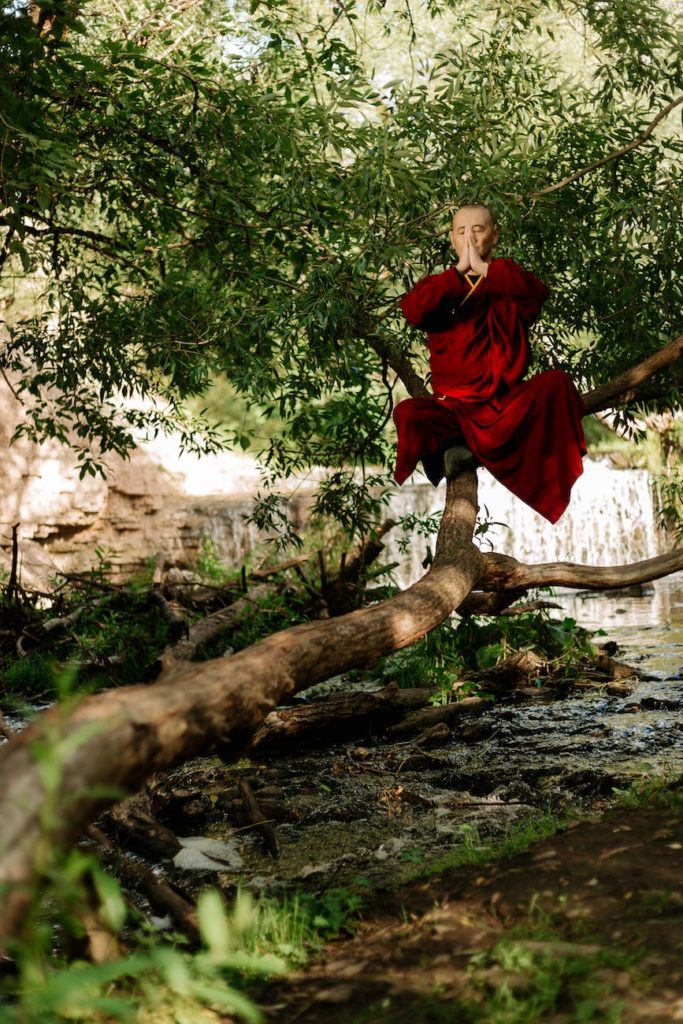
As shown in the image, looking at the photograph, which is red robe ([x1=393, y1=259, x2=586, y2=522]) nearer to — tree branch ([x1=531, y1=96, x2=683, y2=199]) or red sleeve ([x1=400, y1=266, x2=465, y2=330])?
red sleeve ([x1=400, y1=266, x2=465, y2=330])

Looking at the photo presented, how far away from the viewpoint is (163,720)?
2227 mm

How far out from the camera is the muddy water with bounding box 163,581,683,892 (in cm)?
401

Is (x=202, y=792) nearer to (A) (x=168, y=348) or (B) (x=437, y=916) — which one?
(B) (x=437, y=916)

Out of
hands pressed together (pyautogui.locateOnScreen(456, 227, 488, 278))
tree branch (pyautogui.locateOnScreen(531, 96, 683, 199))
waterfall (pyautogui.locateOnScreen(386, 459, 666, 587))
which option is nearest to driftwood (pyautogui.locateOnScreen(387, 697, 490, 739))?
hands pressed together (pyautogui.locateOnScreen(456, 227, 488, 278))

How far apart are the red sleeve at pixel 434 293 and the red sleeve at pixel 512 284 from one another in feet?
0.58

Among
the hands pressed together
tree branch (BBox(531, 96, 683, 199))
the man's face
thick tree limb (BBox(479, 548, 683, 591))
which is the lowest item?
thick tree limb (BBox(479, 548, 683, 591))

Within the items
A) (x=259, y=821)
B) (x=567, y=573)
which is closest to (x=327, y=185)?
(x=567, y=573)

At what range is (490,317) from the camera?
4.79 m

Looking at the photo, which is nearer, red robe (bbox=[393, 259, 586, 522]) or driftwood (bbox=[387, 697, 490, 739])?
red robe (bbox=[393, 259, 586, 522])

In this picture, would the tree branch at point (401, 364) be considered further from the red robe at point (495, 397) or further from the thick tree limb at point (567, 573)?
the thick tree limb at point (567, 573)

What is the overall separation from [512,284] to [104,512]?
38.0ft

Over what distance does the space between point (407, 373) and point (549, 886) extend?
4164 mm

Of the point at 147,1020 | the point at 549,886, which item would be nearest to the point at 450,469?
the point at 549,886

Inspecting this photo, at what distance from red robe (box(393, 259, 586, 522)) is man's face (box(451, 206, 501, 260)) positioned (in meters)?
0.13
